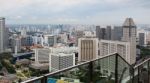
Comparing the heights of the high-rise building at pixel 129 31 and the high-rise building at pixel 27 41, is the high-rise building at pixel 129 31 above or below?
above

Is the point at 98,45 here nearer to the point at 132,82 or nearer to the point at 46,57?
the point at 46,57

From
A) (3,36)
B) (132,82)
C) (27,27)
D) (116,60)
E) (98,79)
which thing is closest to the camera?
(98,79)

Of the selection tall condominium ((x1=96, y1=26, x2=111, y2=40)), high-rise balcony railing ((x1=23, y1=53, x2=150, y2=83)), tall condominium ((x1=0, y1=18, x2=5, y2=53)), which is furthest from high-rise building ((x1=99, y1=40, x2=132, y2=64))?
high-rise balcony railing ((x1=23, y1=53, x2=150, y2=83))

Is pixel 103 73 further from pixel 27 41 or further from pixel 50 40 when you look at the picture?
pixel 27 41

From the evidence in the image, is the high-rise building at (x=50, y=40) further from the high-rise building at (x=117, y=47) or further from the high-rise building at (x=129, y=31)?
the high-rise building at (x=129, y=31)

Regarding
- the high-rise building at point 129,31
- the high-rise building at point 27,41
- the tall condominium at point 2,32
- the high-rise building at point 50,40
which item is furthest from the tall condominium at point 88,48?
the high-rise building at point 27,41

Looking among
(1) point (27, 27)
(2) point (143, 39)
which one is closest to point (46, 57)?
(2) point (143, 39)

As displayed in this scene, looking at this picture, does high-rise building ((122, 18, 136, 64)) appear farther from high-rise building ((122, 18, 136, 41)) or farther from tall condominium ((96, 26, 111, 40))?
tall condominium ((96, 26, 111, 40))

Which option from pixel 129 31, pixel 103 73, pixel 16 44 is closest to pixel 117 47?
pixel 129 31
